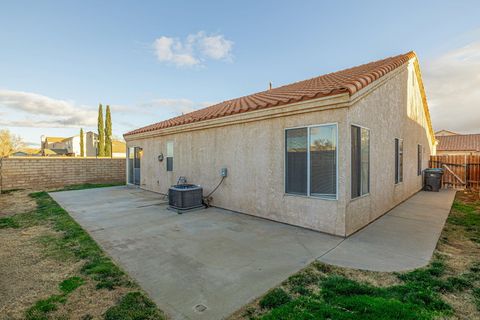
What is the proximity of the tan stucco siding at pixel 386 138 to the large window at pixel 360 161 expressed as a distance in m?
0.19

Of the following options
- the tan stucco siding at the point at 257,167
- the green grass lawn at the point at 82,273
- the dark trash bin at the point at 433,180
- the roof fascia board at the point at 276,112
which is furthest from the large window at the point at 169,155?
the dark trash bin at the point at 433,180

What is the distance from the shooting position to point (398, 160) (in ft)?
26.5

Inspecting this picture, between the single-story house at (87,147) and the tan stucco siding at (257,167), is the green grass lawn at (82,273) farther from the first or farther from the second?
the single-story house at (87,147)

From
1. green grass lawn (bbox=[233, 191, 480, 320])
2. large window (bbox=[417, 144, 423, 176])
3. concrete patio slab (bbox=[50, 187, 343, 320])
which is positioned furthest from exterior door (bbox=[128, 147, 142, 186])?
large window (bbox=[417, 144, 423, 176])

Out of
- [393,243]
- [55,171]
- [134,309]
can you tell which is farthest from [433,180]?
[55,171]

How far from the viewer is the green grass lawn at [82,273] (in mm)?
2408

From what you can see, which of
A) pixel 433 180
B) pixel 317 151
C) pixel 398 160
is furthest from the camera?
pixel 433 180

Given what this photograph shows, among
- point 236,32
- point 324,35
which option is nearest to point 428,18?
point 324,35

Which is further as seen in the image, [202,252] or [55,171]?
[55,171]

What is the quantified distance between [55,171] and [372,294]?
17.2 m

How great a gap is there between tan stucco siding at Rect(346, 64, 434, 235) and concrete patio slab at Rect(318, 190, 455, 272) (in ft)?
1.16

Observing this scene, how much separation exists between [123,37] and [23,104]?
47721 mm

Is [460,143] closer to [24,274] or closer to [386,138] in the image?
[386,138]

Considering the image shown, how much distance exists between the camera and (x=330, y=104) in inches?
195
